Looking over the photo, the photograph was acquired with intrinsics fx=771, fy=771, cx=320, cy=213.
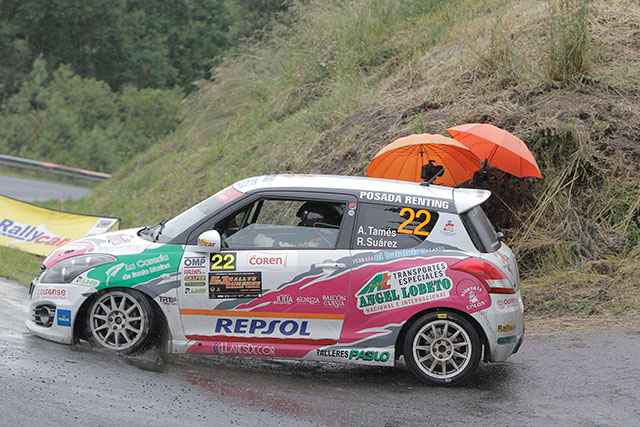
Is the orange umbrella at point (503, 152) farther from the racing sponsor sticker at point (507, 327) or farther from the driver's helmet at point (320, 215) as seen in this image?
the driver's helmet at point (320, 215)

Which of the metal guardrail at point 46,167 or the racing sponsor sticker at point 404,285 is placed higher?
the metal guardrail at point 46,167

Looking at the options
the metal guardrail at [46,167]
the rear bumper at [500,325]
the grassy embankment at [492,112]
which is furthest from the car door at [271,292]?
the metal guardrail at [46,167]

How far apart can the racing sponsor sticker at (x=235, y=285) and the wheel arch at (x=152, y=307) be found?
0.50m

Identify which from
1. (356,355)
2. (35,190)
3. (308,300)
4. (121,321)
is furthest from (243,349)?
(35,190)

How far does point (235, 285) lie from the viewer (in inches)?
265

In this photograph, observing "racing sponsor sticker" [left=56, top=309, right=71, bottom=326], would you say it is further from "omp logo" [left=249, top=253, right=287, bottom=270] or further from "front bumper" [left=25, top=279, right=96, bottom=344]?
"omp logo" [left=249, top=253, right=287, bottom=270]

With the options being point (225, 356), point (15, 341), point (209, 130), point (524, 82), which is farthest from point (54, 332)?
point (209, 130)

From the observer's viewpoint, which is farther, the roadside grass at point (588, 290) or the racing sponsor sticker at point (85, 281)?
the roadside grass at point (588, 290)

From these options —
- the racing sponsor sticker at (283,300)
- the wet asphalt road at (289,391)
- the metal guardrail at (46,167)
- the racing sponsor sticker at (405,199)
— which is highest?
the metal guardrail at (46,167)

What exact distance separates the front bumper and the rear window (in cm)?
335

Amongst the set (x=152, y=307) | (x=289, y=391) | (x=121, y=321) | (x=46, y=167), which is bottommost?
(x=289, y=391)

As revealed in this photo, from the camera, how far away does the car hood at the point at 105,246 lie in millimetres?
6957

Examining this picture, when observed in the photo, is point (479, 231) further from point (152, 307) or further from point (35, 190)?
point (35, 190)

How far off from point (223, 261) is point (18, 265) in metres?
6.94
